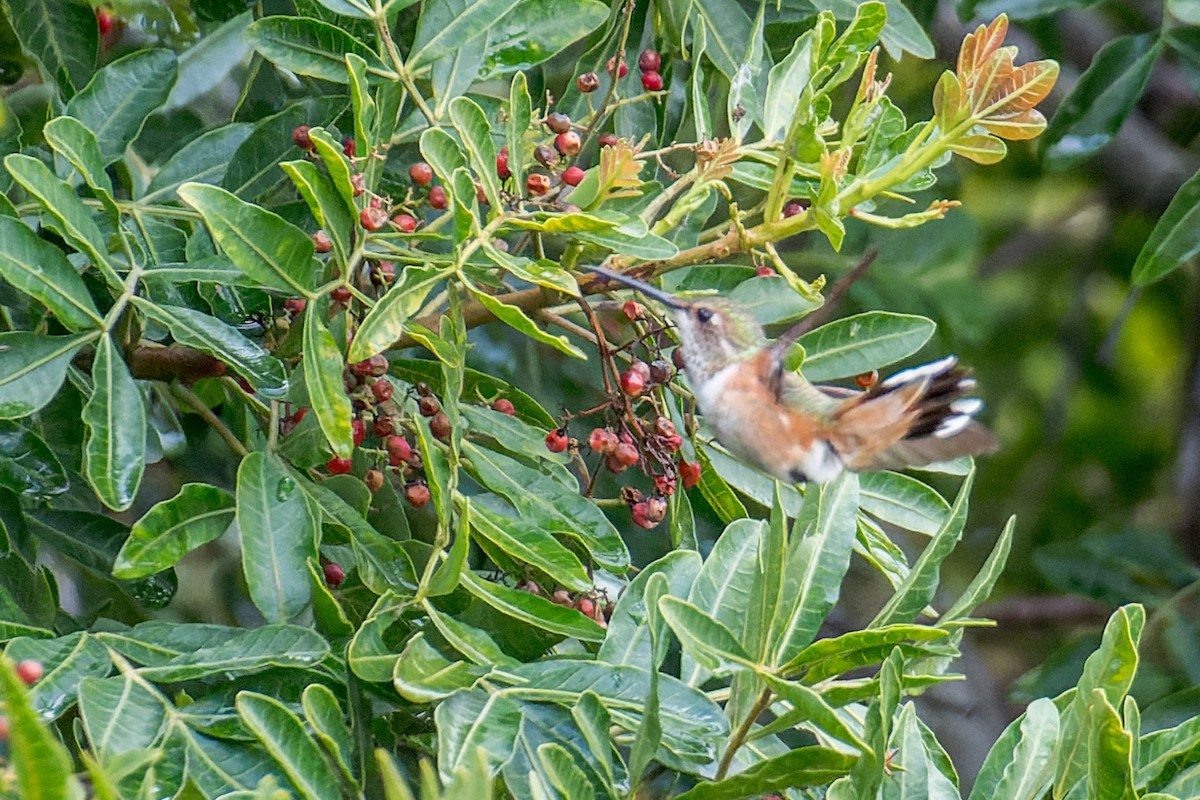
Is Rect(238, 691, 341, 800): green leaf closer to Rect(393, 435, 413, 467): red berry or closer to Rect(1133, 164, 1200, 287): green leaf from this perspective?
Rect(393, 435, 413, 467): red berry

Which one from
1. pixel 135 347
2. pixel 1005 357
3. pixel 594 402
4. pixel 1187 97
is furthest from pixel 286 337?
pixel 1005 357

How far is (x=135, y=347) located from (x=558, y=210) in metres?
0.45

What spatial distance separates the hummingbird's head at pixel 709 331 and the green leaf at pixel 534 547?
0.26 metres

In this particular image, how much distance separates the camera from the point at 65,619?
4.89ft

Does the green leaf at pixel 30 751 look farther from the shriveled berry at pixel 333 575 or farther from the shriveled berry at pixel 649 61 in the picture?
the shriveled berry at pixel 649 61

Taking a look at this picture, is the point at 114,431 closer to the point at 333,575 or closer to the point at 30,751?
the point at 333,575

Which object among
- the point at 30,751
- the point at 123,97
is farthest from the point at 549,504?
the point at 30,751

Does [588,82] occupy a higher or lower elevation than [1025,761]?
higher

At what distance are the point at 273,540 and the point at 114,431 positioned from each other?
0.56 ft

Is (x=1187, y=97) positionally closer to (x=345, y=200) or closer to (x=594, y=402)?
(x=594, y=402)

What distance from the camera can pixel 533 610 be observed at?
1329 millimetres

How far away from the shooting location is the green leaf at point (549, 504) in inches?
56.3

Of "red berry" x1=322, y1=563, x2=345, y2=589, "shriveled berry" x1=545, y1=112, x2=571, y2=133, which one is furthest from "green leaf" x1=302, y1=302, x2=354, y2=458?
"shriveled berry" x1=545, y1=112, x2=571, y2=133

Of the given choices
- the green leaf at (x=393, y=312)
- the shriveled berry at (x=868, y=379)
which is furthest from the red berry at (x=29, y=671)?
the shriveled berry at (x=868, y=379)
